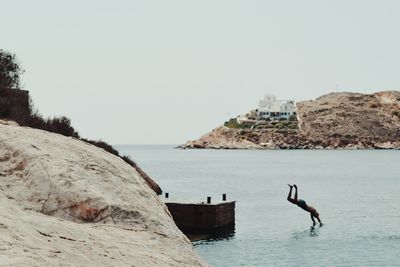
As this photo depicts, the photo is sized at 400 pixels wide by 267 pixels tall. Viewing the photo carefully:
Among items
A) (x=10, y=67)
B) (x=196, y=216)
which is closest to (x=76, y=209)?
(x=196, y=216)

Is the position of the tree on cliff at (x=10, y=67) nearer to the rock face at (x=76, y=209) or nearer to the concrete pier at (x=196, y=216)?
the concrete pier at (x=196, y=216)

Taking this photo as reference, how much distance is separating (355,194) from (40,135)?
81.6 metres

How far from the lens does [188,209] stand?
136 ft

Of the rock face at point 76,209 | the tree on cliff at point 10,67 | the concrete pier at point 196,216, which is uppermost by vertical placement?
the tree on cliff at point 10,67

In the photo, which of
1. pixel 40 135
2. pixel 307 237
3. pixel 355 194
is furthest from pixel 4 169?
pixel 355 194

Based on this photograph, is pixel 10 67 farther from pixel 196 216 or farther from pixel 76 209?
pixel 76 209

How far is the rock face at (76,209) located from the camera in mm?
5025

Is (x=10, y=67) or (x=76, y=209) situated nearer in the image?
(x=76, y=209)

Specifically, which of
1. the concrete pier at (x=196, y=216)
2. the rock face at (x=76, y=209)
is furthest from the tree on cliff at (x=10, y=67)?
the rock face at (x=76, y=209)

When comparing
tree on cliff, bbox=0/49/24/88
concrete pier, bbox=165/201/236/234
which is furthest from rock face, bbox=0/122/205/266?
tree on cliff, bbox=0/49/24/88

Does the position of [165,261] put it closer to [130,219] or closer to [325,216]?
[130,219]

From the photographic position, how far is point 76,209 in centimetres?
620

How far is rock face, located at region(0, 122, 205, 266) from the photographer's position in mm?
5025

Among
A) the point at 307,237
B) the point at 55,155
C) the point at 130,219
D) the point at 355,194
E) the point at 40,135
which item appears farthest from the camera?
the point at 355,194
